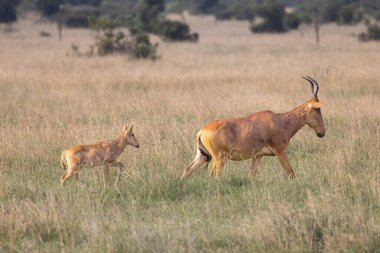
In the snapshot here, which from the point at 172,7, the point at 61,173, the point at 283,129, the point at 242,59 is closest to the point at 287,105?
the point at 283,129

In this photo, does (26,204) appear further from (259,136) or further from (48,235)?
(259,136)

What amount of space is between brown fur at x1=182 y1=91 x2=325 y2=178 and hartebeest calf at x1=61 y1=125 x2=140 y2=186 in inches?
38.3

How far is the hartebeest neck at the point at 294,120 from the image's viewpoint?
9539 mm

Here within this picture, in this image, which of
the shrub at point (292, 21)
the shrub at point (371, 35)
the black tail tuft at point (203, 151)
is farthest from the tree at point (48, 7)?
the black tail tuft at point (203, 151)

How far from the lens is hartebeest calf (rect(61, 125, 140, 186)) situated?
8922 mm

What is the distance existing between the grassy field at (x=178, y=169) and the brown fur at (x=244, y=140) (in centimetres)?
23

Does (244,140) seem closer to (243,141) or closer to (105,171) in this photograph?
(243,141)

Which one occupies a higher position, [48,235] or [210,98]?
[48,235]

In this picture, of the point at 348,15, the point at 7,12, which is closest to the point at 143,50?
the point at 7,12

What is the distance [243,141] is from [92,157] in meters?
1.91

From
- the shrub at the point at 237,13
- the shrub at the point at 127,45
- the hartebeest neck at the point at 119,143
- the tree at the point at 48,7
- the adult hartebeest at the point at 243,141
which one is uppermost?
the adult hartebeest at the point at 243,141

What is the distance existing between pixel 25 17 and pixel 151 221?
195ft

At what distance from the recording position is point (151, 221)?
24.1 feet

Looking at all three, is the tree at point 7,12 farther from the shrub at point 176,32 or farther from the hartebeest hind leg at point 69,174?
the hartebeest hind leg at point 69,174
